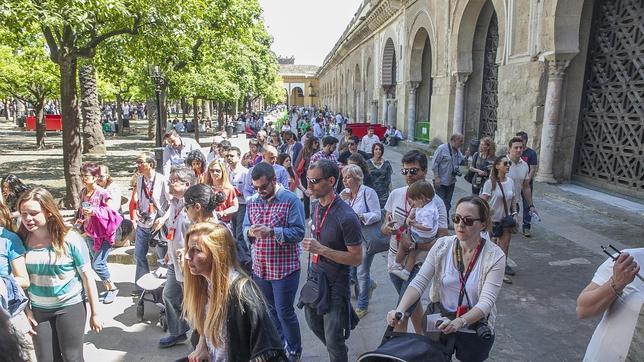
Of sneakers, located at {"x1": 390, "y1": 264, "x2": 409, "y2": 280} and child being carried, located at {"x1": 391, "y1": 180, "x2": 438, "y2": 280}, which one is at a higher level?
child being carried, located at {"x1": 391, "y1": 180, "x2": 438, "y2": 280}

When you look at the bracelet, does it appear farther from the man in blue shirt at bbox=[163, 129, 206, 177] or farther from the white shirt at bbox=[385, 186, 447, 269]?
the man in blue shirt at bbox=[163, 129, 206, 177]

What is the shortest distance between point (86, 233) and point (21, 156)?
15017 mm

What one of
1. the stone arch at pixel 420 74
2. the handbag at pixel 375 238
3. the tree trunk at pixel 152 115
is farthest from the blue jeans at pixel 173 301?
the tree trunk at pixel 152 115

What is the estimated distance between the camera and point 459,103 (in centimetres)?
1533

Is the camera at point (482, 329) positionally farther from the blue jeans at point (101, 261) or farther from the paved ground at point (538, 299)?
the blue jeans at point (101, 261)

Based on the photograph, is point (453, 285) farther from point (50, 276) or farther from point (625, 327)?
point (50, 276)

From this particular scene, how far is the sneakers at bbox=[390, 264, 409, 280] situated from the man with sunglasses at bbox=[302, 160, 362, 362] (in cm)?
60

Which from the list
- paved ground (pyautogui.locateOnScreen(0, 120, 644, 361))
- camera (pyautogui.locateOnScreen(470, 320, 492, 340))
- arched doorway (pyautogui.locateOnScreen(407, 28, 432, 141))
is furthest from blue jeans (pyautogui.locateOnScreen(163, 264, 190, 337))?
arched doorway (pyautogui.locateOnScreen(407, 28, 432, 141))

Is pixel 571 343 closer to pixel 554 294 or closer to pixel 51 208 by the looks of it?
pixel 554 294

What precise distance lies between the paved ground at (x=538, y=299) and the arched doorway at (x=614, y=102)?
0.86 metres

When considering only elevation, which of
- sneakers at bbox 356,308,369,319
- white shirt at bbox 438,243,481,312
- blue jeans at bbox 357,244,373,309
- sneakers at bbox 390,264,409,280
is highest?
white shirt at bbox 438,243,481,312

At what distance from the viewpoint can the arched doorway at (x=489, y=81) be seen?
14.6 m

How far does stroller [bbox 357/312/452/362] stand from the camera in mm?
2195

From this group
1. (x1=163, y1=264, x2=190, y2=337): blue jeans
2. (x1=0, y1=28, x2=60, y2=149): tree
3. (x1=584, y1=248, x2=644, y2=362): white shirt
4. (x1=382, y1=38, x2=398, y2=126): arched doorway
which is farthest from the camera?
(x1=382, y1=38, x2=398, y2=126): arched doorway
